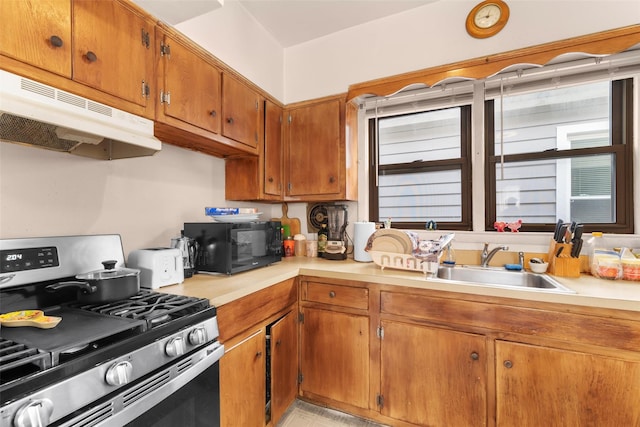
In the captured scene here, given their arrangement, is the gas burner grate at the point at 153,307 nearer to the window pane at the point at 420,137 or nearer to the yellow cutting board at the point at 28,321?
the yellow cutting board at the point at 28,321

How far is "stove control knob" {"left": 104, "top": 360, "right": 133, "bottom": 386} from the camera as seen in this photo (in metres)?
0.75

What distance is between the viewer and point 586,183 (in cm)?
185

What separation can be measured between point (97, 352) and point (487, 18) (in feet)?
8.36

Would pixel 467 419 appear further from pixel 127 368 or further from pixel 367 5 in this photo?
pixel 367 5

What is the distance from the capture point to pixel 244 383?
1.34 meters

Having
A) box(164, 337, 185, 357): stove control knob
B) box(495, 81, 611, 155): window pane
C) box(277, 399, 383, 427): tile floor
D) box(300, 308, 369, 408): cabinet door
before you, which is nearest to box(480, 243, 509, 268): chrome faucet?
box(495, 81, 611, 155): window pane

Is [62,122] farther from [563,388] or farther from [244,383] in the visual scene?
[563,388]

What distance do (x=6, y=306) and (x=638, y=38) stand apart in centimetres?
310

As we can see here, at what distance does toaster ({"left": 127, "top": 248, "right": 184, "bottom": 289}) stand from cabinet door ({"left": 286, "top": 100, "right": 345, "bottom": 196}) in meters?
1.12

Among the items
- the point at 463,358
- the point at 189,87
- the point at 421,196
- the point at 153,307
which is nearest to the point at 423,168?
the point at 421,196

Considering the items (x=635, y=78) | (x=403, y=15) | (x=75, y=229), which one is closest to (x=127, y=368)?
(x=75, y=229)

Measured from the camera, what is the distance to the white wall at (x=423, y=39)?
163cm

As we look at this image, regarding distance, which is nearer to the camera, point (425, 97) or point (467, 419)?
point (467, 419)

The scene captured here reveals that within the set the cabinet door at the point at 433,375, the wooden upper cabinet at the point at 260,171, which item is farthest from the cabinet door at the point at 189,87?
the cabinet door at the point at 433,375
